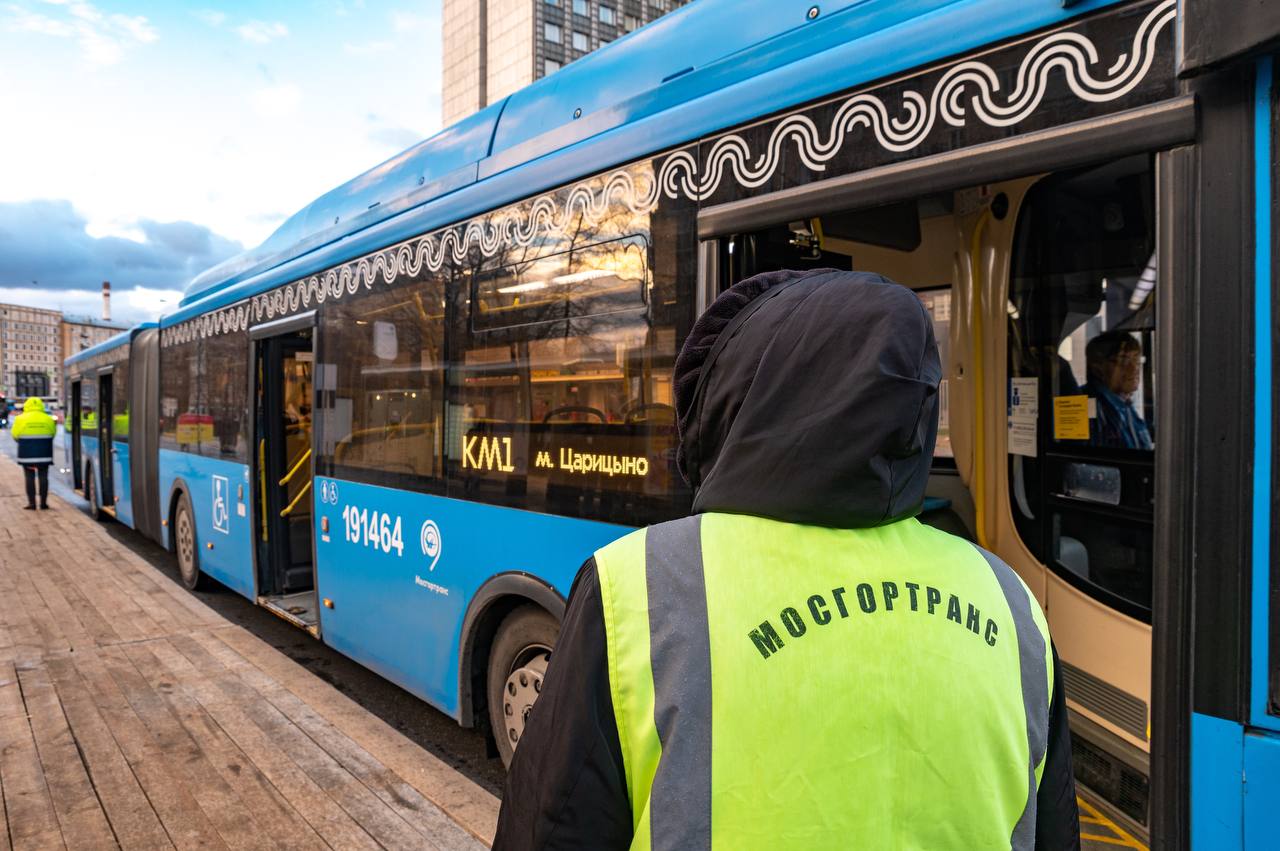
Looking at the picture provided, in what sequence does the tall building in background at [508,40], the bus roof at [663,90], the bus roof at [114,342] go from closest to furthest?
the bus roof at [663,90], the bus roof at [114,342], the tall building in background at [508,40]

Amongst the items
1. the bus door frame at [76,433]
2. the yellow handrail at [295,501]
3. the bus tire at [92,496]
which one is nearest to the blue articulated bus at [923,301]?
the yellow handrail at [295,501]

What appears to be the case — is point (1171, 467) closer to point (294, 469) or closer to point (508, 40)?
point (294, 469)

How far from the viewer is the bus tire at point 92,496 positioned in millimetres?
13086

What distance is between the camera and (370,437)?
481cm

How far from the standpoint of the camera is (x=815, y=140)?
2543 mm

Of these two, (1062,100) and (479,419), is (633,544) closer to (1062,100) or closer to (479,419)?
(1062,100)

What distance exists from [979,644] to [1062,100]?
156 centimetres

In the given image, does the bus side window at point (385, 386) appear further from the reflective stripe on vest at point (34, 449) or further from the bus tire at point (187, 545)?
the reflective stripe on vest at point (34, 449)

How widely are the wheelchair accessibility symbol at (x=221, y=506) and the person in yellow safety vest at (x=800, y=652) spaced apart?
22.7ft

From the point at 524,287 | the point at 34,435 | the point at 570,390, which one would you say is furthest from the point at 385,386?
the point at 34,435

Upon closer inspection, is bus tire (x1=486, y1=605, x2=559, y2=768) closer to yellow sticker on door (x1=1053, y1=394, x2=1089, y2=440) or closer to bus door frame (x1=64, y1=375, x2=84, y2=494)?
yellow sticker on door (x1=1053, y1=394, x2=1089, y2=440)

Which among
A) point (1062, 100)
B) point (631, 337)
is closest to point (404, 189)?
point (631, 337)

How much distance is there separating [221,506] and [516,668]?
473cm

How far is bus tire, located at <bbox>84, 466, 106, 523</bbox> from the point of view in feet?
42.9
